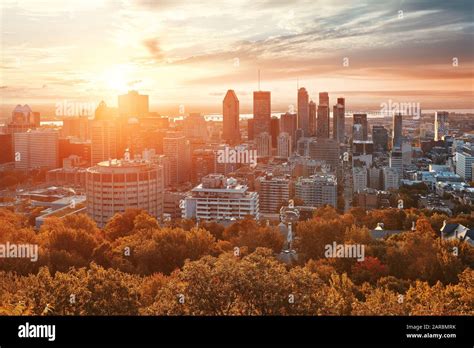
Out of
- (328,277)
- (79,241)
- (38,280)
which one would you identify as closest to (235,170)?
(79,241)

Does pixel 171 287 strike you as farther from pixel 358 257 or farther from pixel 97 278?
pixel 358 257

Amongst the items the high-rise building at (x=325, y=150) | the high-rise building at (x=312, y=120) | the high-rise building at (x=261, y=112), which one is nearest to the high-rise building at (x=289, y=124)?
the high-rise building at (x=312, y=120)

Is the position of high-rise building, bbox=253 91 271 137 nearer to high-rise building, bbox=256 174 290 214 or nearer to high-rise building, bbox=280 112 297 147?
high-rise building, bbox=280 112 297 147

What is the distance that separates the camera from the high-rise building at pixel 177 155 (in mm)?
13336

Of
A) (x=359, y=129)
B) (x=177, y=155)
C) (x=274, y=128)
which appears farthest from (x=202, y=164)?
(x=359, y=129)

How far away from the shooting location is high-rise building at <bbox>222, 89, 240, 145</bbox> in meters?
8.34

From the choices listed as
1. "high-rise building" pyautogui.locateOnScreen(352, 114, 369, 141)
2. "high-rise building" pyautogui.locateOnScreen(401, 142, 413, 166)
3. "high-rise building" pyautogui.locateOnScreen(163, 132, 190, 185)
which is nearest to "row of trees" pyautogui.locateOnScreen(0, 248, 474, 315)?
"high-rise building" pyautogui.locateOnScreen(163, 132, 190, 185)

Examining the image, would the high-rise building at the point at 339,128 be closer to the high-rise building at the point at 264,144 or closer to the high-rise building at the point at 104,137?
the high-rise building at the point at 264,144

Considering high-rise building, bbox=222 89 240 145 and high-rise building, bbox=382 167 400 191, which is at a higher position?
high-rise building, bbox=222 89 240 145

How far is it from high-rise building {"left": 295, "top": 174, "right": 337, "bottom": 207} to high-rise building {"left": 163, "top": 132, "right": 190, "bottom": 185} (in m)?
3.12

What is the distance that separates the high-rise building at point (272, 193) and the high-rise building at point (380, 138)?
4.19m

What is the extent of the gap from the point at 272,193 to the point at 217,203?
2460 mm
